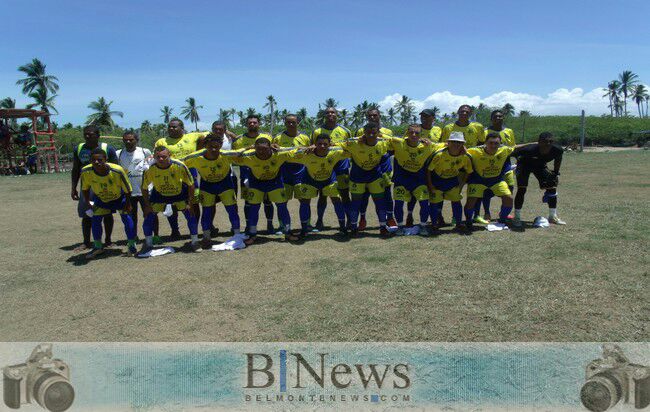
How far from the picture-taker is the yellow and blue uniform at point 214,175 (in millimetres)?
7172

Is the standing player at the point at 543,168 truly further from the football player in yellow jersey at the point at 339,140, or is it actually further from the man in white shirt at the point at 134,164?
the man in white shirt at the point at 134,164

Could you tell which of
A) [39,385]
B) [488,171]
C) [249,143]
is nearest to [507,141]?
[488,171]

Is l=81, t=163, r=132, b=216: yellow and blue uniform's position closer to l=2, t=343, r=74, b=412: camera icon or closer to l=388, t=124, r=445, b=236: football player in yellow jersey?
l=2, t=343, r=74, b=412: camera icon

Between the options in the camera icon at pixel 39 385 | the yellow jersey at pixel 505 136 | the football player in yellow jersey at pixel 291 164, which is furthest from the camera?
the yellow jersey at pixel 505 136

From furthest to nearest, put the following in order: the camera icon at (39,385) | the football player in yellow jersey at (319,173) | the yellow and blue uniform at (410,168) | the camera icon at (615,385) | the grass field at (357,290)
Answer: the yellow and blue uniform at (410,168) < the football player in yellow jersey at (319,173) < the grass field at (357,290) < the camera icon at (39,385) < the camera icon at (615,385)

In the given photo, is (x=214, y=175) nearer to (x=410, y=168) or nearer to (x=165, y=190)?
(x=165, y=190)

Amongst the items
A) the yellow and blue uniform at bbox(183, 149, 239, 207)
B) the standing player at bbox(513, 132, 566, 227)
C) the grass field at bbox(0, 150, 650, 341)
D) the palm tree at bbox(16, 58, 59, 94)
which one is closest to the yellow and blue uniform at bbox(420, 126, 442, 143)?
the standing player at bbox(513, 132, 566, 227)

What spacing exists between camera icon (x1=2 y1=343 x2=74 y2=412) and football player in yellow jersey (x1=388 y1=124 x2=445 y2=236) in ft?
17.4

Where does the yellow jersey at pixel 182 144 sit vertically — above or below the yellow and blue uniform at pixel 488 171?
above

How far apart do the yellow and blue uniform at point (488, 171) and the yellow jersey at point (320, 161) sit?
2172 mm

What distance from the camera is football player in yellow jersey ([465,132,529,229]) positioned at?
7637 millimetres

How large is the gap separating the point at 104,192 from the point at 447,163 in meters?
5.36

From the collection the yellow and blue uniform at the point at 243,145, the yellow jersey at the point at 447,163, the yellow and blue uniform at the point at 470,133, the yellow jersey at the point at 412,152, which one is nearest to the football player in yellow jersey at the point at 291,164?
the yellow and blue uniform at the point at 243,145

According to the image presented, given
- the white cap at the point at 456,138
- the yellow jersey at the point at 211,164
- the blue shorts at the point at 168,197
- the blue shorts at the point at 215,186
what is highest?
the white cap at the point at 456,138
